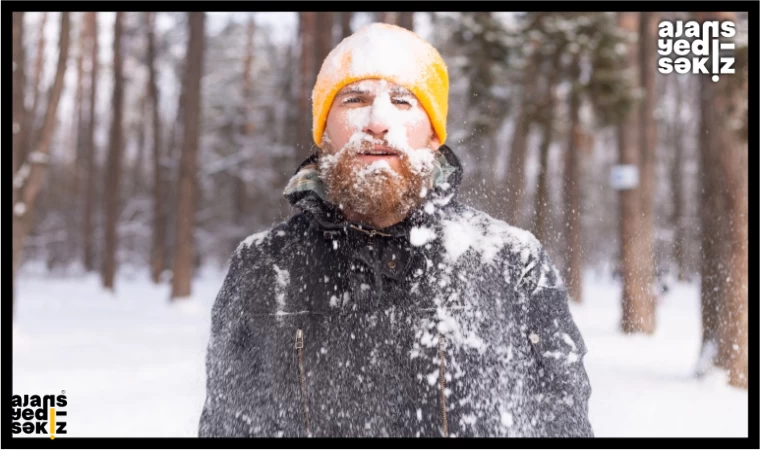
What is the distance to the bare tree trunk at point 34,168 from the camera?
26.2ft

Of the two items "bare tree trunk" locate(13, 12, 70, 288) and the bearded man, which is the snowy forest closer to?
"bare tree trunk" locate(13, 12, 70, 288)

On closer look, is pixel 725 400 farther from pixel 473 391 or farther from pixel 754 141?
pixel 473 391

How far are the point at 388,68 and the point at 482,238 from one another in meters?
0.49

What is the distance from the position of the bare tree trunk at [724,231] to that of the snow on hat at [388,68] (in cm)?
492

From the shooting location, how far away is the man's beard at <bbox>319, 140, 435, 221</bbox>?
4.71ft

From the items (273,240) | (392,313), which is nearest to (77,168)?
(273,240)

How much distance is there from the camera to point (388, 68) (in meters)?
1.56

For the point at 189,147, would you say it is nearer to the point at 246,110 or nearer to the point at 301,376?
the point at 246,110

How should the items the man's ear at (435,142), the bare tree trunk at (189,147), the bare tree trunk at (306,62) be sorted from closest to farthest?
1. the man's ear at (435,142)
2. the bare tree trunk at (306,62)
3. the bare tree trunk at (189,147)

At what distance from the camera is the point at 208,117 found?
19062 mm

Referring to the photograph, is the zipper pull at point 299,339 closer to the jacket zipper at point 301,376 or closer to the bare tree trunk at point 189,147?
the jacket zipper at point 301,376

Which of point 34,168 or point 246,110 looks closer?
point 34,168

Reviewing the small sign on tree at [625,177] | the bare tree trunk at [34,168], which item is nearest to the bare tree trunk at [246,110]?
the bare tree trunk at [34,168]

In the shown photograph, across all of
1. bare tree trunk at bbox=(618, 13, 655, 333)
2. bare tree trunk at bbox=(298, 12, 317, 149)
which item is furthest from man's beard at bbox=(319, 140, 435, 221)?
bare tree trunk at bbox=(618, 13, 655, 333)
